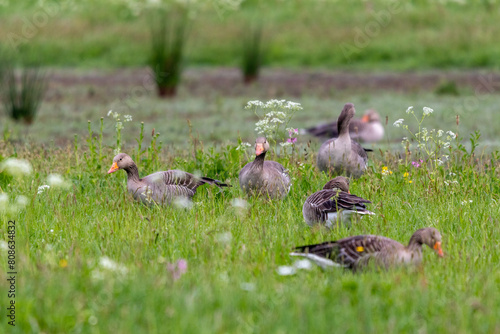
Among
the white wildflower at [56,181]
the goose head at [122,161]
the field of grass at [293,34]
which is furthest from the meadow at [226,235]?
the field of grass at [293,34]

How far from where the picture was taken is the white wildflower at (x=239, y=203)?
20.1 feet

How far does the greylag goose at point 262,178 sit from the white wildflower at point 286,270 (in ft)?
6.61

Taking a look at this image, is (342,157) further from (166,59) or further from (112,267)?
(166,59)

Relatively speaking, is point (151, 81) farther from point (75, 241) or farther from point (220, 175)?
point (75, 241)

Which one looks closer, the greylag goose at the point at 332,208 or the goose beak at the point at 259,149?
the greylag goose at the point at 332,208

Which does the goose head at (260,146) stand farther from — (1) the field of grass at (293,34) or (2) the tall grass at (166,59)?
(1) the field of grass at (293,34)

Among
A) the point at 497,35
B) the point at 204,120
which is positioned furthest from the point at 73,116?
the point at 497,35

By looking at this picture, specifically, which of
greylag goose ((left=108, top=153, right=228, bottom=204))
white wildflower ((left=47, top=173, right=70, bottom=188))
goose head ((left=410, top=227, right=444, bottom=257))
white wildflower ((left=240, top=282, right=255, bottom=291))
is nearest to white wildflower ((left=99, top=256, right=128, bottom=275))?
white wildflower ((left=240, top=282, right=255, bottom=291))

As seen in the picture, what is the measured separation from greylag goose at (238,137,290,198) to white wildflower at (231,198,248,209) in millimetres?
189

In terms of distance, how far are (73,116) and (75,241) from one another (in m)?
9.98

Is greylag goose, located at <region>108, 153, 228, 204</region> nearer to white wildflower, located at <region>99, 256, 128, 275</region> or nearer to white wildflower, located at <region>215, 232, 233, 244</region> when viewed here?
white wildflower, located at <region>215, 232, 233, 244</region>

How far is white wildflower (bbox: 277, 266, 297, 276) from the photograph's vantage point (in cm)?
431

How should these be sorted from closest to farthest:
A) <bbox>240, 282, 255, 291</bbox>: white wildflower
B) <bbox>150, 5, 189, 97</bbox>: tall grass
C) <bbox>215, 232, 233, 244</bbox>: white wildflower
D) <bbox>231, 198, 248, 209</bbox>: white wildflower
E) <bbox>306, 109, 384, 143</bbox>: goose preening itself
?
<bbox>240, 282, 255, 291</bbox>: white wildflower → <bbox>215, 232, 233, 244</bbox>: white wildflower → <bbox>231, 198, 248, 209</bbox>: white wildflower → <bbox>306, 109, 384, 143</bbox>: goose preening itself → <bbox>150, 5, 189, 97</bbox>: tall grass

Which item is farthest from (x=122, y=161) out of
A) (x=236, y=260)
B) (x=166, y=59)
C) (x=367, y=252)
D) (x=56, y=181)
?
(x=166, y=59)
